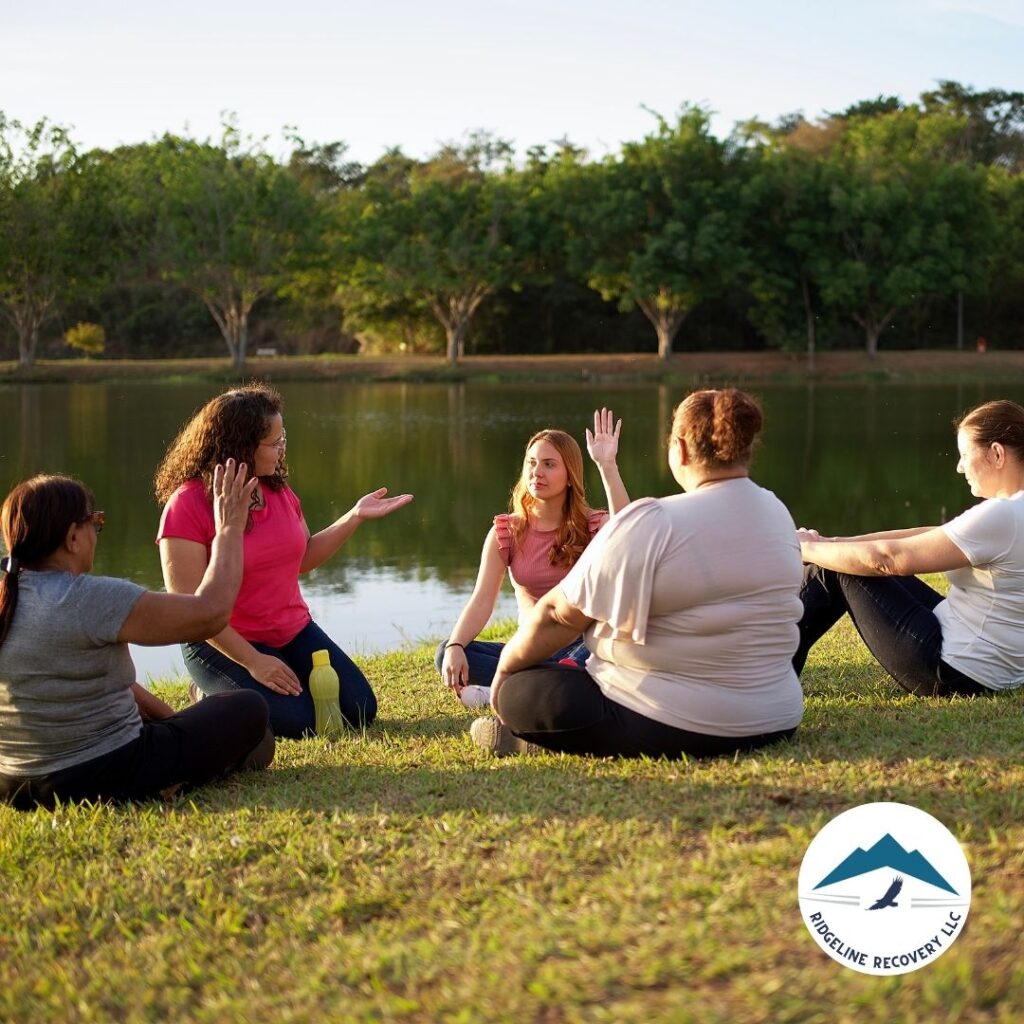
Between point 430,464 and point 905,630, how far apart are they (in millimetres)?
16054

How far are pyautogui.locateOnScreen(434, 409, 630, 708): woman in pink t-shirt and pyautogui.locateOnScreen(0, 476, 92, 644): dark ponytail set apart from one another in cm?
194

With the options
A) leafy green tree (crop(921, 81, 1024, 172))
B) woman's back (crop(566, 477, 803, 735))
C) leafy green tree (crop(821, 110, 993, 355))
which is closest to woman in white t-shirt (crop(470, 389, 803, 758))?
woman's back (crop(566, 477, 803, 735))

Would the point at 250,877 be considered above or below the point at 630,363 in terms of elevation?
below

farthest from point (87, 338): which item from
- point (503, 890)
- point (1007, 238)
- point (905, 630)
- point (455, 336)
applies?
point (503, 890)

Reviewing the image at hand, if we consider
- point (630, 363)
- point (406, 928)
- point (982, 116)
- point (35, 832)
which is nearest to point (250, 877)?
point (406, 928)

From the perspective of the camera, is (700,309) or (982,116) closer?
(700,309)

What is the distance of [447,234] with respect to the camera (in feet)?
161

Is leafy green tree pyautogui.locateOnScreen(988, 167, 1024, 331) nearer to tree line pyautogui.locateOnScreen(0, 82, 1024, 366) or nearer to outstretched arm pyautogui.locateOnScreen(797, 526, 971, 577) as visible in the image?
tree line pyautogui.locateOnScreen(0, 82, 1024, 366)

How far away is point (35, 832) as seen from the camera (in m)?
3.69

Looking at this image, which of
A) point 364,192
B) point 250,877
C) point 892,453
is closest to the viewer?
point 250,877

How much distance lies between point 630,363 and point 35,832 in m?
45.8

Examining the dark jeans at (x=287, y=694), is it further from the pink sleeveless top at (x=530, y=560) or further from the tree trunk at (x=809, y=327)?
the tree trunk at (x=809, y=327)

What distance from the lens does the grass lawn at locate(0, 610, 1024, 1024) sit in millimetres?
2471

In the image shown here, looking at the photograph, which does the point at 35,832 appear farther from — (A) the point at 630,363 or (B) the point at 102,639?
(A) the point at 630,363
